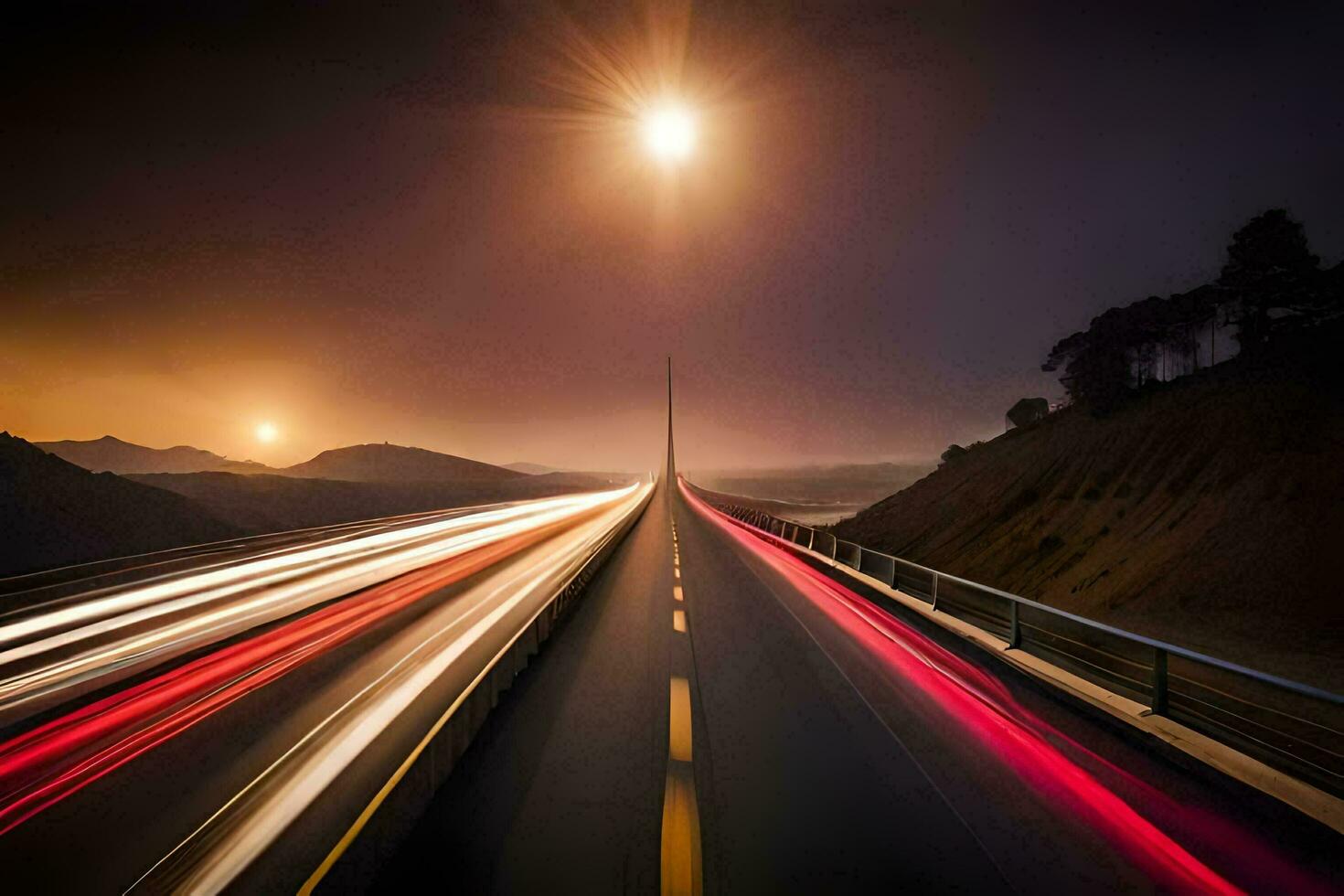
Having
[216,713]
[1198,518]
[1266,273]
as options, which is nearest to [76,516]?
[216,713]

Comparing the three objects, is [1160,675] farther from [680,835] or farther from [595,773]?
[595,773]

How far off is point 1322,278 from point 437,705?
65.9m

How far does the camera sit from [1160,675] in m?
5.21

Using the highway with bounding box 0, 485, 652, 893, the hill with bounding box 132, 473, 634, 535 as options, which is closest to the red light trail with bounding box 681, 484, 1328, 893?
the highway with bounding box 0, 485, 652, 893

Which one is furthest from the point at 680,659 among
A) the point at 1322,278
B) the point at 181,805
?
the point at 1322,278

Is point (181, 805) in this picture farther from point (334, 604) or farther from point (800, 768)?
point (334, 604)

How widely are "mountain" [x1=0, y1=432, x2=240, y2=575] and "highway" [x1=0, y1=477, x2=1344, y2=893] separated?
18.6m

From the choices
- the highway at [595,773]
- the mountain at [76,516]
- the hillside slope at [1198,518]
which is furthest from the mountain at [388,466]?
the highway at [595,773]

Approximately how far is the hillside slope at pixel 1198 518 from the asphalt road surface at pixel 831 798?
24892 millimetres

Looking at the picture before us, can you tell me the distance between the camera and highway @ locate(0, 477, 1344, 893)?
3.34 m

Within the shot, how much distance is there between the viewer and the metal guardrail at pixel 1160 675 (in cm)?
422

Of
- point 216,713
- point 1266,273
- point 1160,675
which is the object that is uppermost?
point 1266,273

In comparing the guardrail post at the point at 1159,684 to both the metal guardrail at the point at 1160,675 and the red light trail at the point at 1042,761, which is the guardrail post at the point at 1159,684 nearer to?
the metal guardrail at the point at 1160,675

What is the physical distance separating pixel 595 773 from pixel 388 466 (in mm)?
165700
